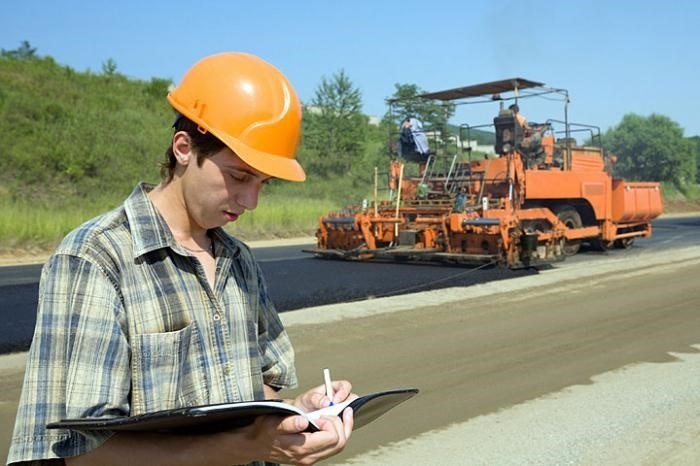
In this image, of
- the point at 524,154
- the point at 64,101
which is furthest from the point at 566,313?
the point at 64,101

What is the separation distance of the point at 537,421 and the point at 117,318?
142 inches

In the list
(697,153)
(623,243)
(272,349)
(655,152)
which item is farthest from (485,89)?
(697,153)

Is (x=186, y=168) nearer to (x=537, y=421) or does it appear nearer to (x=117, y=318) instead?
(x=117, y=318)

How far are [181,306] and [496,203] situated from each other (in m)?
12.0

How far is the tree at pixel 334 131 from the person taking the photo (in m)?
35.5

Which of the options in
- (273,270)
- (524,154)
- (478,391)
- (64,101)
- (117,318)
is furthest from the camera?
(64,101)

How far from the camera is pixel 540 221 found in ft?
45.2

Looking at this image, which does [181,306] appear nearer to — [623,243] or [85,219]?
[623,243]

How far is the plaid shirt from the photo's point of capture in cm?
137

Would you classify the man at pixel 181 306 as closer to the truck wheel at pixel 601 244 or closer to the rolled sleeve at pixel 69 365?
the rolled sleeve at pixel 69 365

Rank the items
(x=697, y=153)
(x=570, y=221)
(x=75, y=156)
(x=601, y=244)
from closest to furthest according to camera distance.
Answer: (x=570, y=221) < (x=601, y=244) < (x=75, y=156) < (x=697, y=153)

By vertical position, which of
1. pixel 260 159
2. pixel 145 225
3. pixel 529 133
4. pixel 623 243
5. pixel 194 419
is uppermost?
pixel 529 133

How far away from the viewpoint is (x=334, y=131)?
38.6 meters

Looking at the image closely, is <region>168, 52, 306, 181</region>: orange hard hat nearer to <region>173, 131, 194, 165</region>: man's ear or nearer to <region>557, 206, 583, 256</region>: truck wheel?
<region>173, 131, 194, 165</region>: man's ear
